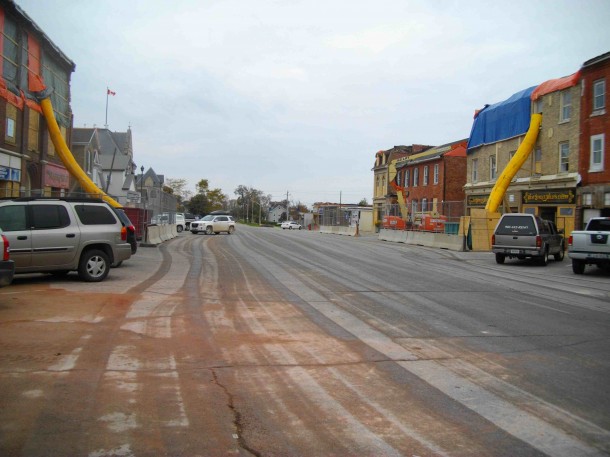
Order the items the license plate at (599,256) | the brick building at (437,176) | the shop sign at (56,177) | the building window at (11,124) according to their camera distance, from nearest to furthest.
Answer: the license plate at (599,256), the building window at (11,124), the shop sign at (56,177), the brick building at (437,176)

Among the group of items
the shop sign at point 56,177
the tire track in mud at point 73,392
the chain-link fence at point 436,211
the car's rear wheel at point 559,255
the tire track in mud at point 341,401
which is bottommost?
the tire track in mud at point 341,401

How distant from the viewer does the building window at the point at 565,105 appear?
1201 inches

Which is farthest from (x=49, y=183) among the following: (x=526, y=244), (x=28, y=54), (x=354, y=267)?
(x=526, y=244)

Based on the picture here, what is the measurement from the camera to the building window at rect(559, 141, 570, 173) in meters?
30.6

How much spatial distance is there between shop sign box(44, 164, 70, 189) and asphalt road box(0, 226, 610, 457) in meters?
20.0

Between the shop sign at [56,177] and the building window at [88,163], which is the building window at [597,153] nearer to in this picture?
the shop sign at [56,177]

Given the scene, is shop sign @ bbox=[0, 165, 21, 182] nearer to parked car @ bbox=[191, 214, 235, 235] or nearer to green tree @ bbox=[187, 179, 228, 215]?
parked car @ bbox=[191, 214, 235, 235]

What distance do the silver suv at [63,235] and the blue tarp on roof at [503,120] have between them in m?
29.5

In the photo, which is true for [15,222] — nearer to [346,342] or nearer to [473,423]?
[346,342]

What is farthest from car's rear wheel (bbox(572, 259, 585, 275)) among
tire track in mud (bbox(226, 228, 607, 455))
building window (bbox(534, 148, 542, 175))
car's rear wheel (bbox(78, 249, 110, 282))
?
building window (bbox(534, 148, 542, 175))

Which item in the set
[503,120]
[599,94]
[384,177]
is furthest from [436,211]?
[384,177]

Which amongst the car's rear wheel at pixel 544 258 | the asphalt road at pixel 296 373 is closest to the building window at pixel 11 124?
the asphalt road at pixel 296 373

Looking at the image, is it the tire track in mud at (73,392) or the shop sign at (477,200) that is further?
the shop sign at (477,200)

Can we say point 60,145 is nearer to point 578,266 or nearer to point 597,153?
point 578,266
